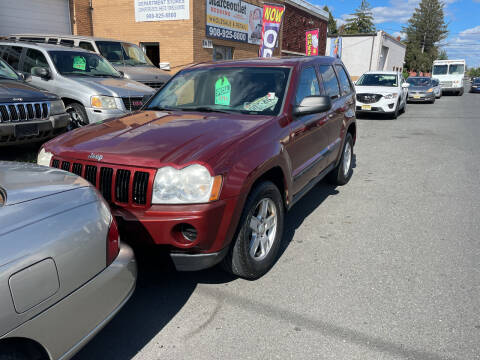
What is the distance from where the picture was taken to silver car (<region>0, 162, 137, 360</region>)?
5.14ft

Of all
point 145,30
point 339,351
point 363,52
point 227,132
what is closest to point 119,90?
point 227,132

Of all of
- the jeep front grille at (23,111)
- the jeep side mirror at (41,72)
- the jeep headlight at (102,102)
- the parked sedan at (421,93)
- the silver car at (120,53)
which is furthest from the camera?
the parked sedan at (421,93)

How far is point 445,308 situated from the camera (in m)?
2.90

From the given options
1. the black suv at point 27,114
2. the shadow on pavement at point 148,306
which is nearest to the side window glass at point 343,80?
the shadow on pavement at point 148,306

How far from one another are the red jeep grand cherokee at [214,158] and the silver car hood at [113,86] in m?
3.06

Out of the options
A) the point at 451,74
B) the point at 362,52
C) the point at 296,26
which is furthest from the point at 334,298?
the point at 362,52

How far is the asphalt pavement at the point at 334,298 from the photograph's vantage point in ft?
8.23

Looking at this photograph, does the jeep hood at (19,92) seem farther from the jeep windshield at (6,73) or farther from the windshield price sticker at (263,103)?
the windshield price sticker at (263,103)

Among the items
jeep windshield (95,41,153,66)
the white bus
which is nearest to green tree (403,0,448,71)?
the white bus

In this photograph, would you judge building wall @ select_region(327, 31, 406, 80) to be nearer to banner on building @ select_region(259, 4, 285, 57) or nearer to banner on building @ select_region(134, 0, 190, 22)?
banner on building @ select_region(134, 0, 190, 22)

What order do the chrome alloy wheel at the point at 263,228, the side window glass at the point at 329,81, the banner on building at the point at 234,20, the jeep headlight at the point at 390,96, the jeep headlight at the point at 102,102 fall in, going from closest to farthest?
the chrome alloy wheel at the point at 263,228 < the side window glass at the point at 329,81 < the jeep headlight at the point at 102,102 < the jeep headlight at the point at 390,96 < the banner on building at the point at 234,20

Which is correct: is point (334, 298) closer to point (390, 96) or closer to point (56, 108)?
point (56, 108)

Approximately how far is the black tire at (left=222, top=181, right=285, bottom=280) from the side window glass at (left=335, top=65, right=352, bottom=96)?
9.75ft

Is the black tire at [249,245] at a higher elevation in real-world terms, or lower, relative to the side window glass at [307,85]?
lower
